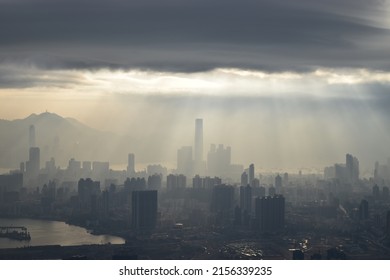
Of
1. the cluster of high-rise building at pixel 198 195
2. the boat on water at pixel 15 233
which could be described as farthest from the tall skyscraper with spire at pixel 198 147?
the boat on water at pixel 15 233

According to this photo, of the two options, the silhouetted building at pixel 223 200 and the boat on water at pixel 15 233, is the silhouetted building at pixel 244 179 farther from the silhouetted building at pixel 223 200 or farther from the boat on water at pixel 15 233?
the boat on water at pixel 15 233

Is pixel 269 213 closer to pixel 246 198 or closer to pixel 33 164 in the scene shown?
pixel 246 198

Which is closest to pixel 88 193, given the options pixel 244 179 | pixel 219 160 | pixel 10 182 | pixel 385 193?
pixel 10 182

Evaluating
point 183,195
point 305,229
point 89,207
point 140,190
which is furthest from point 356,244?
point 89,207

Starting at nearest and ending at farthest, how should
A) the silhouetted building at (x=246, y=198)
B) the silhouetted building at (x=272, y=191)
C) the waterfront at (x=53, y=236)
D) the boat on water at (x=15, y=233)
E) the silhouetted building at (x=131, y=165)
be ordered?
the waterfront at (x=53, y=236) → the boat on water at (x=15, y=233) → the silhouetted building at (x=246, y=198) → the silhouetted building at (x=272, y=191) → the silhouetted building at (x=131, y=165)

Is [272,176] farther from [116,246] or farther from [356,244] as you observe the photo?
[116,246]

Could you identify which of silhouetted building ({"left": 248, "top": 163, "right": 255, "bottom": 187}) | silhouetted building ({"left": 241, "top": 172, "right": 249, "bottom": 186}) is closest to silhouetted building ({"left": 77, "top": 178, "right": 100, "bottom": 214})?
silhouetted building ({"left": 241, "top": 172, "right": 249, "bottom": 186})

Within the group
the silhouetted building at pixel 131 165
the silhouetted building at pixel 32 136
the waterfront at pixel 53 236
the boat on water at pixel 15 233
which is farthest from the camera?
the silhouetted building at pixel 131 165
